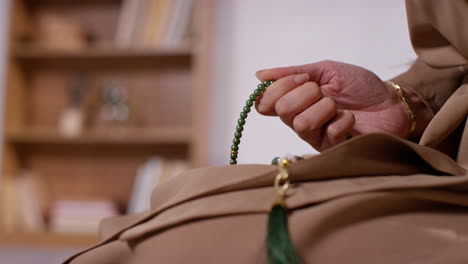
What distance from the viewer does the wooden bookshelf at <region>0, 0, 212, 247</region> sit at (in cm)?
251

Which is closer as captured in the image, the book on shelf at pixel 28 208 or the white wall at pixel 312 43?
the white wall at pixel 312 43

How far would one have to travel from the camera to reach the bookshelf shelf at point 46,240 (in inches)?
92.3

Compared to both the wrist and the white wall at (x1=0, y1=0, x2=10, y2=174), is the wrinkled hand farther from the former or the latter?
the white wall at (x1=0, y1=0, x2=10, y2=174)

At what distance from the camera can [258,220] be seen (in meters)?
0.40

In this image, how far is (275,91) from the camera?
1.85ft

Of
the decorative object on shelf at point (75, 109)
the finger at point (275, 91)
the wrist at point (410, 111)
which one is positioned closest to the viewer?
the finger at point (275, 91)

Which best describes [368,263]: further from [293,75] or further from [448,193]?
[293,75]

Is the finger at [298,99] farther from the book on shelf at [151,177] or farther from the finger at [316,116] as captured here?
the book on shelf at [151,177]

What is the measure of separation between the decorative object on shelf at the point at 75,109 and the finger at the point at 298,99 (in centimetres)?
208

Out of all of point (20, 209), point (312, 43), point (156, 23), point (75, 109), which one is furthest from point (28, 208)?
point (312, 43)

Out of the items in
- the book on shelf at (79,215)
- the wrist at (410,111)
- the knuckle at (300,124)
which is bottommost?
the book on shelf at (79,215)

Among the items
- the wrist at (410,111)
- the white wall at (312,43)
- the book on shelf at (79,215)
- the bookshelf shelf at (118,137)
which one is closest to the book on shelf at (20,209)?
the book on shelf at (79,215)

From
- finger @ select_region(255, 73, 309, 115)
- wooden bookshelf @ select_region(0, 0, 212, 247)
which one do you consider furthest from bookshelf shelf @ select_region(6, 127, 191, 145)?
finger @ select_region(255, 73, 309, 115)

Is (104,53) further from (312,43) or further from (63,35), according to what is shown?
(312,43)
